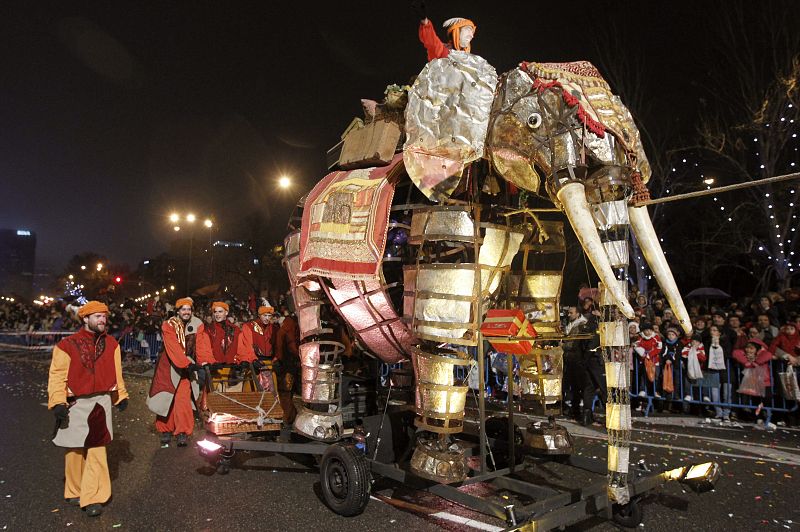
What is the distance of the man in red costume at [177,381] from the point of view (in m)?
7.15

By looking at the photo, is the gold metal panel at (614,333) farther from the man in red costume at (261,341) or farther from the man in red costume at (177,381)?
the man in red costume at (177,381)

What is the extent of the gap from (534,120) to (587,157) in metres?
0.41

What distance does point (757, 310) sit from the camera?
9.91 meters

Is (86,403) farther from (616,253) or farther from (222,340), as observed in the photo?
(616,253)

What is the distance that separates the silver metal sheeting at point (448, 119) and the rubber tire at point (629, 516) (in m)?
2.52

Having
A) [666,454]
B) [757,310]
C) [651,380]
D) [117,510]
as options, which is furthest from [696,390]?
[117,510]

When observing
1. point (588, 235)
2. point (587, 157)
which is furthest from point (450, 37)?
point (588, 235)

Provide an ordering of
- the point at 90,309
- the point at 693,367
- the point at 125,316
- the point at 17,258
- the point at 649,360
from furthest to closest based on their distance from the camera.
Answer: the point at 17,258, the point at 125,316, the point at 649,360, the point at 693,367, the point at 90,309

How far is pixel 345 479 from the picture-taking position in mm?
4480

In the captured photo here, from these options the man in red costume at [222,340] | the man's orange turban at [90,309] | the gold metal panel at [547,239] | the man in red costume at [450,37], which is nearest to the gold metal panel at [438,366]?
the gold metal panel at [547,239]

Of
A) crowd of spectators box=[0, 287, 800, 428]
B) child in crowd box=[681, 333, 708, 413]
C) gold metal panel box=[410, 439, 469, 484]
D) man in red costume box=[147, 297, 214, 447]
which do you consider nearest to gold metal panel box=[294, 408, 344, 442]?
gold metal panel box=[410, 439, 469, 484]

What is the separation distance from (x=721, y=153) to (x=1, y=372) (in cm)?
1978

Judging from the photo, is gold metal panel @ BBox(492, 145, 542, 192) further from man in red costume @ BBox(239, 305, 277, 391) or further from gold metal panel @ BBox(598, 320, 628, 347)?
man in red costume @ BBox(239, 305, 277, 391)

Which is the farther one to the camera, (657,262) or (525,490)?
(525,490)
